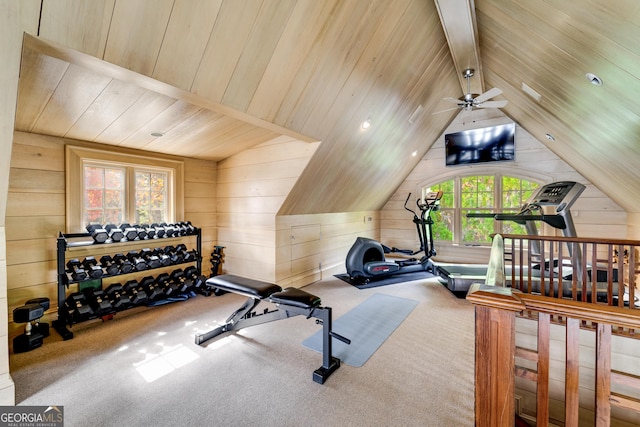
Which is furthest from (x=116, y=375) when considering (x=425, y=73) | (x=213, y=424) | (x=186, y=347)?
(x=425, y=73)

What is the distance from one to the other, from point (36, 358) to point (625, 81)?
198 inches

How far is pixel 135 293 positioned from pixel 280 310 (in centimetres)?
216

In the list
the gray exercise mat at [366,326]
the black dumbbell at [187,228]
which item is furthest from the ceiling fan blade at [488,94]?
the black dumbbell at [187,228]

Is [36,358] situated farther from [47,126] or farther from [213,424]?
[47,126]

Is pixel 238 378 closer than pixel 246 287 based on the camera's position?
Yes

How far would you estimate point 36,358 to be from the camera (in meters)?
2.29

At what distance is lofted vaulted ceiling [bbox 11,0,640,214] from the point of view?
1.44 m

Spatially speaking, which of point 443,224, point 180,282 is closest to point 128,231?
point 180,282

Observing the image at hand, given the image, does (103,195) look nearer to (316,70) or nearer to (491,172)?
(316,70)

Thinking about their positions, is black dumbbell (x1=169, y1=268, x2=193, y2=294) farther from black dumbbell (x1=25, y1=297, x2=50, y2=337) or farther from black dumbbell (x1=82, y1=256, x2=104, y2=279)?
black dumbbell (x1=25, y1=297, x2=50, y2=337)

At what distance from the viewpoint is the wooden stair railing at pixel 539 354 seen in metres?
0.98

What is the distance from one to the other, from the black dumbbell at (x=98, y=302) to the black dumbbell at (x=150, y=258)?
55 cm

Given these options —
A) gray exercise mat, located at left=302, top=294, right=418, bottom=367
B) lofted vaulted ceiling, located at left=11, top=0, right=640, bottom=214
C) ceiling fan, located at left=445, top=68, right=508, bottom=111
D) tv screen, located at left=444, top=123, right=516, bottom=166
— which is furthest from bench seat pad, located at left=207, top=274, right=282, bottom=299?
tv screen, located at left=444, top=123, right=516, bottom=166

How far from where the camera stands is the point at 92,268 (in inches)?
115
